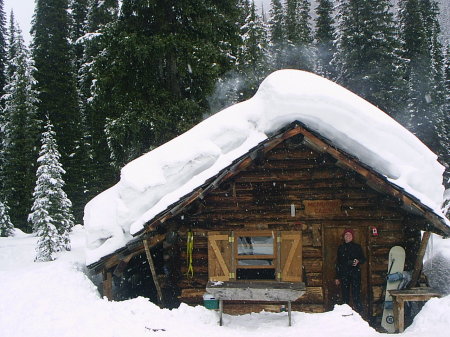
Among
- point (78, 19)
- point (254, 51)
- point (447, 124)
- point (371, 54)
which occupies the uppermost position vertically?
point (78, 19)

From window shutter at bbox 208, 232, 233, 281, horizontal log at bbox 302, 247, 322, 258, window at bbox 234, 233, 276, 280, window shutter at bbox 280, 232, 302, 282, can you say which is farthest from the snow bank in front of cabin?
window shutter at bbox 208, 232, 233, 281

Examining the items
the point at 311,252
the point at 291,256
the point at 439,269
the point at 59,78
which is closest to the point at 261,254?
the point at 291,256

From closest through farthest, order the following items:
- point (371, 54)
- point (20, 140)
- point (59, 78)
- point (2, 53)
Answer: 1. point (371, 54)
2. point (20, 140)
3. point (59, 78)
4. point (2, 53)

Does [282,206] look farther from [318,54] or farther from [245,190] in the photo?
[318,54]

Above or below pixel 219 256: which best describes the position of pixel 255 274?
below

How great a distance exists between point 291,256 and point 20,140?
30.5 m

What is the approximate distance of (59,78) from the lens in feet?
128

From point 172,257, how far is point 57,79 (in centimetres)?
3390

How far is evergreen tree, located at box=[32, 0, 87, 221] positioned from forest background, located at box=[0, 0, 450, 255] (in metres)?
0.10

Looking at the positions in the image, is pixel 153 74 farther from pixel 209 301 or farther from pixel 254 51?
pixel 254 51

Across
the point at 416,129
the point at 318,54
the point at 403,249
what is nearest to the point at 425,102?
the point at 416,129

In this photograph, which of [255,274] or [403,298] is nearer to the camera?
[403,298]

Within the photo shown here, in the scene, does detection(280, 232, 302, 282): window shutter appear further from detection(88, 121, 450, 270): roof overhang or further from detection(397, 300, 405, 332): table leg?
detection(397, 300, 405, 332): table leg

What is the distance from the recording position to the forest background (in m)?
15.3
